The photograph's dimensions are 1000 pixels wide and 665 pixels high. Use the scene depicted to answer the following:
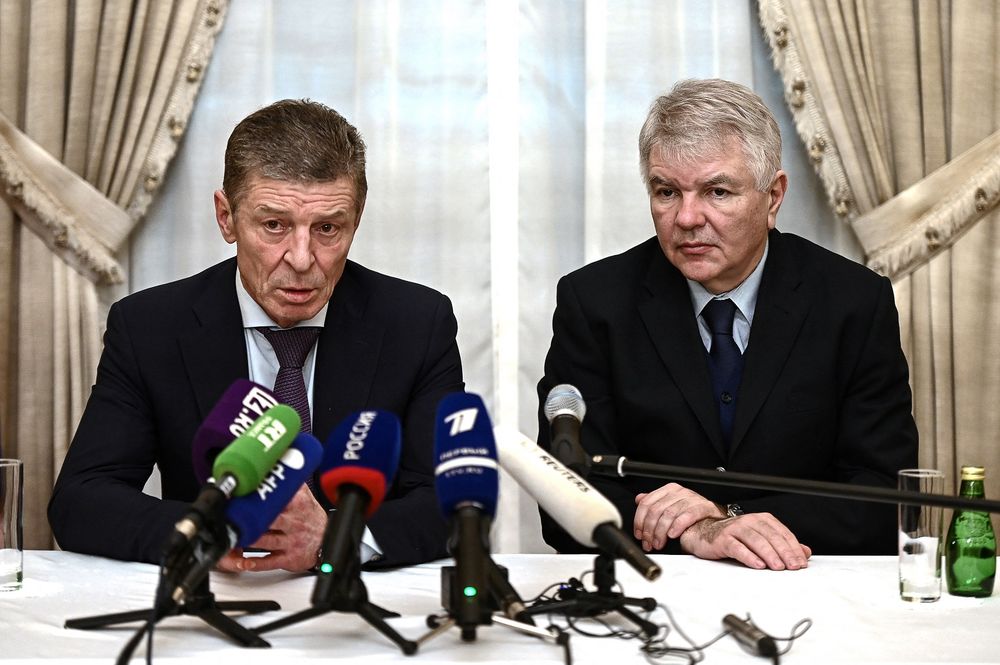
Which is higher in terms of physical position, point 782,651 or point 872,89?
point 872,89

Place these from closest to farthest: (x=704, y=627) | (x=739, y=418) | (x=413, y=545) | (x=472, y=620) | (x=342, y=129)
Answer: (x=472, y=620), (x=704, y=627), (x=413, y=545), (x=342, y=129), (x=739, y=418)

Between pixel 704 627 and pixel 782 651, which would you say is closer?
pixel 782 651

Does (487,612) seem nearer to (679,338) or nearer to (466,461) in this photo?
(466,461)

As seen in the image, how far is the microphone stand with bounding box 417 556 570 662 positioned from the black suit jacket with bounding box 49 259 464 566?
0.70 metres

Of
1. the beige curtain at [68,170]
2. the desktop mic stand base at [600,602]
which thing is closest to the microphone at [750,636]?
the desktop mic stand base at [600,602]

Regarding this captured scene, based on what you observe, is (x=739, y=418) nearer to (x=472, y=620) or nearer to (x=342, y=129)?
(x=342, y=129)

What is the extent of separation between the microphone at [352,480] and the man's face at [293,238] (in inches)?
43.3

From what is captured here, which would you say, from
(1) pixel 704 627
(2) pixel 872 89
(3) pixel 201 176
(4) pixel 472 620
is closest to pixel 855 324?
(2) pixel 872 89

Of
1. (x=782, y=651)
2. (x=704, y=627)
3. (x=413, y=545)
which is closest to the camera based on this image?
(x=782, y=651)

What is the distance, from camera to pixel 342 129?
2742 millimetres

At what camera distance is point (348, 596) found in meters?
1.59

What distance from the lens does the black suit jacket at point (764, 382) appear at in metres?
2.96

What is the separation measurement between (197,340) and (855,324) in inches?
64.4

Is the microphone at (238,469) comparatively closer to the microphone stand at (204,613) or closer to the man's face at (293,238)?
the microphone stand at (204,613)
